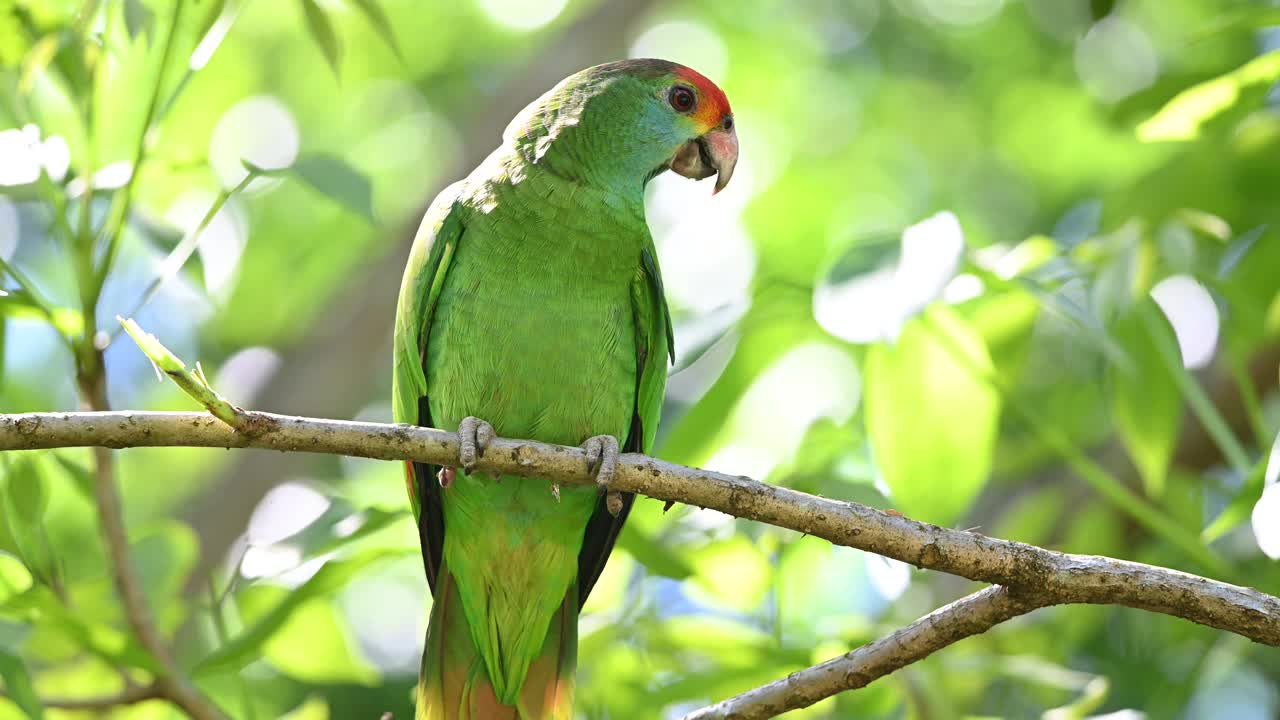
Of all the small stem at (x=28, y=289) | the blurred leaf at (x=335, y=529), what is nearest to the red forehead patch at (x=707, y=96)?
the blurred leaf at (x=335, y=529)

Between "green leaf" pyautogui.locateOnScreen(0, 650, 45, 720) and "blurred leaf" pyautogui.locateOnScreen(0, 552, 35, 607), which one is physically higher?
"blurred leaf" pyautogui.locateOnScreen(0, 552, 35, 607)

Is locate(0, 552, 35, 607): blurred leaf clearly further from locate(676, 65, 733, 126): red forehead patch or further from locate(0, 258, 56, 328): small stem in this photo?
locate(676, 65, 733, 126): red forehead patch

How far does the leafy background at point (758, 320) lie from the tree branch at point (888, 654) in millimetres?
407

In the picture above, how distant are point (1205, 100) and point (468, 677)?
7.39 feet

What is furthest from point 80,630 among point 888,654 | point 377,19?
point 888,654

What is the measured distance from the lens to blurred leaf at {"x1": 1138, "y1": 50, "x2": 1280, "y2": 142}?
2.56 meters

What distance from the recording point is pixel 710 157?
3.64 meters

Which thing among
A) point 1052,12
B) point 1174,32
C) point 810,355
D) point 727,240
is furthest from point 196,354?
point 1174,32

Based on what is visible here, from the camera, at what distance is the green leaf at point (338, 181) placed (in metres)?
2.44

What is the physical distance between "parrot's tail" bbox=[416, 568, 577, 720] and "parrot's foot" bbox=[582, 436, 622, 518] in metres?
0.45

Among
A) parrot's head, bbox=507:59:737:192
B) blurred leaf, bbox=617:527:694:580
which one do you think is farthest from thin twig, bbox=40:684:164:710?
parrot's head, bbox=507:59:737:192

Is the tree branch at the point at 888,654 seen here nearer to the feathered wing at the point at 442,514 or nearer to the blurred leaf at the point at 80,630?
the feathered wing at the point at 442,514

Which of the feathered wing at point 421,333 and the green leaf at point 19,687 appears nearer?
the green leaf at point 19,687

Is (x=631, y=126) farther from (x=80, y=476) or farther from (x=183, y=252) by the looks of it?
(x=80, y=476)
